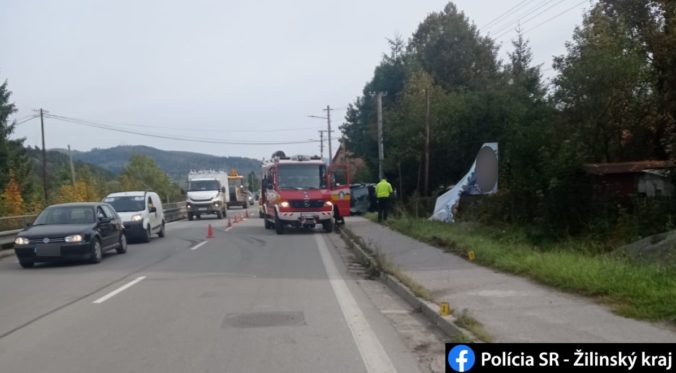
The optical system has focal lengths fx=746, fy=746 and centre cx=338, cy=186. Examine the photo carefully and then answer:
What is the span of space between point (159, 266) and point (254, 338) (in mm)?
9225

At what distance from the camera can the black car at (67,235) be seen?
57.0ft

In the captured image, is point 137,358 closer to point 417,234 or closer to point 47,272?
point 47,272

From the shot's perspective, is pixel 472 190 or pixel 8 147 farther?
pixel 8 147

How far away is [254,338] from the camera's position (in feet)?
29.4

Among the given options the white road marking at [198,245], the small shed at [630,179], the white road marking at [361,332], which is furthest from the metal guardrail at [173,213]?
the white road marking at [361,332]

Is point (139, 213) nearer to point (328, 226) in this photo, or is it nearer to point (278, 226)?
point (278, 226)

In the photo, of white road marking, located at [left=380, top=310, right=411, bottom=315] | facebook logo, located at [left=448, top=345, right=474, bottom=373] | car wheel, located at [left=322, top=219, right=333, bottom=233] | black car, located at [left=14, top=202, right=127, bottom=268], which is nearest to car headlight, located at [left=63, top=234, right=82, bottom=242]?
black car, located at [left=14, top=202, right=127, bottom=268]

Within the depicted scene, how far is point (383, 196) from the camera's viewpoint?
28.8m

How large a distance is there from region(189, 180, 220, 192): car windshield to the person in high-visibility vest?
18146 mm

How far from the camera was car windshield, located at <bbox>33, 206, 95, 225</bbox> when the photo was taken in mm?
18812

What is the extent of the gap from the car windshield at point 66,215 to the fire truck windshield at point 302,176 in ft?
32.0

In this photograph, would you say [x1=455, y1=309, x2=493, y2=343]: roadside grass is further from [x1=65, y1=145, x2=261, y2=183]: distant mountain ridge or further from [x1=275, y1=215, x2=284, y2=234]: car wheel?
[x1=65, y1=145, x2=261, y2=183]: distant mountain ridge

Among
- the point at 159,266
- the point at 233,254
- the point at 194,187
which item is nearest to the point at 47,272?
the point at 159,266

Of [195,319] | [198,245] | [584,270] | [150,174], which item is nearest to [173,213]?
[198,245]
